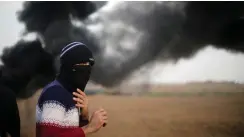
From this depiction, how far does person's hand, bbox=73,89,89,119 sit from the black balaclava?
0.03m

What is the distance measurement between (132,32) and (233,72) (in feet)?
2.21

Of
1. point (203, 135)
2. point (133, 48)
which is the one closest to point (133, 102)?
point (133, 48)

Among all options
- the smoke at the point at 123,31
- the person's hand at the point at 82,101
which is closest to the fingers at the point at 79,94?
the person's hand at the point at 82,101

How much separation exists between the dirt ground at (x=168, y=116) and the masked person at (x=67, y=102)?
3.4 inches

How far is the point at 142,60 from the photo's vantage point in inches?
78.2

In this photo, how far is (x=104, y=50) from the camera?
2002 millimetres

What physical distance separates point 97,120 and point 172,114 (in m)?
0.46

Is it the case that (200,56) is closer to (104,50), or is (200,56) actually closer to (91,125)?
(104,50)

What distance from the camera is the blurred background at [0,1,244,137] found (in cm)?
197

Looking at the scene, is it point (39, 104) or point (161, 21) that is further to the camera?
point (161, 21)

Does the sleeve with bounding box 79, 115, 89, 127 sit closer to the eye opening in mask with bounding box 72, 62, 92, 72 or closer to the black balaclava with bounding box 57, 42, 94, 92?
the black balaclava with bounding box 57, 42, 94, 92

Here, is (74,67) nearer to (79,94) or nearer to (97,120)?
(79,94)

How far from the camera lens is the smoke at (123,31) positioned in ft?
6.50

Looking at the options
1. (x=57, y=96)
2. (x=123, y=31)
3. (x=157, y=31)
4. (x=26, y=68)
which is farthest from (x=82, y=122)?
(x=157, y=31)
